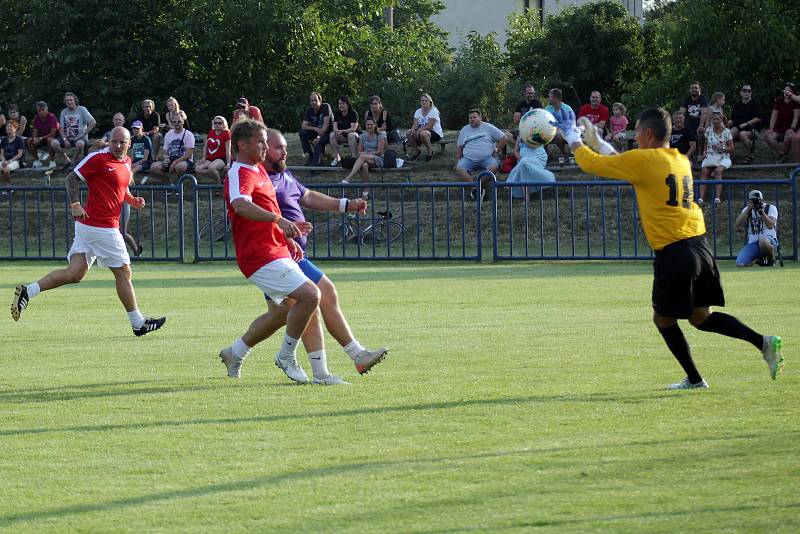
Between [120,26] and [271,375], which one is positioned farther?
[120,26]

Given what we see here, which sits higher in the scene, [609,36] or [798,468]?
[609,36]

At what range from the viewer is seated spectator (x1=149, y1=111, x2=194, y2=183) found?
26.4 m

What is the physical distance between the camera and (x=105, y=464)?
20.9 feet

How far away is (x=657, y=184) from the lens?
8406 mm

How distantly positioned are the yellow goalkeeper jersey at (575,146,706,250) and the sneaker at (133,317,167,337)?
5.08 meters

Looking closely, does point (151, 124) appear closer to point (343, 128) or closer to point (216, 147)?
point (216, 147)

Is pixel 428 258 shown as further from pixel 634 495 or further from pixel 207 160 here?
pixel 634 495

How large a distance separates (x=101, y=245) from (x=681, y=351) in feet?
21.2

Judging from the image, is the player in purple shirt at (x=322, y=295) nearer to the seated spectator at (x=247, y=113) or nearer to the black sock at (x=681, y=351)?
the seated spectator at (x=247, y=113)

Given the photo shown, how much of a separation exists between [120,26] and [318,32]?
5980 millimetres

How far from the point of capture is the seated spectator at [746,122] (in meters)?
25.2

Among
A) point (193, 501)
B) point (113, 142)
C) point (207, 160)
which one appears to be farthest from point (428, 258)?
point (193, 501)

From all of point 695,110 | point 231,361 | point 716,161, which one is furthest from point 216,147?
point 231,361

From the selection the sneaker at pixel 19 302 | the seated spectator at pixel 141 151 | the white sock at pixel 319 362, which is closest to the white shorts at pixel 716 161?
the seated spectator at pixel 141 151
